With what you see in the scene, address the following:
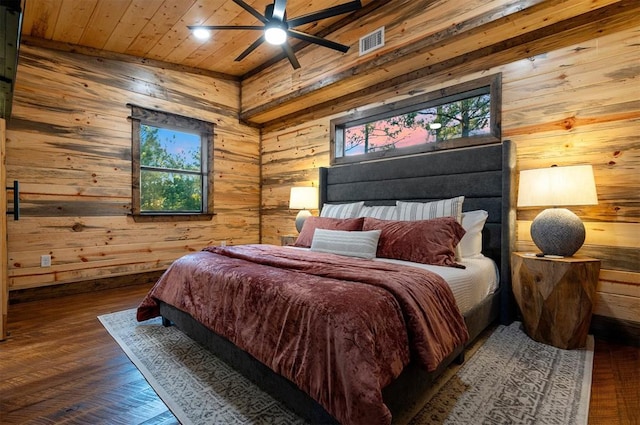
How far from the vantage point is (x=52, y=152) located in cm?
338

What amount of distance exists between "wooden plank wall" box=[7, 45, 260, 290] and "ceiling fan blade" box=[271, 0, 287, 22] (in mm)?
2589

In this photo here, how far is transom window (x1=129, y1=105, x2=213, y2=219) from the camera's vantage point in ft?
13.2

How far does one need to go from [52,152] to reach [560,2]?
4823mm

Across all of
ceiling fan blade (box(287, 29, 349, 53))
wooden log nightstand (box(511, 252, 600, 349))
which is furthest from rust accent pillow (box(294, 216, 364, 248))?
ceiling fan blade (box(287, 29, 349, 53))

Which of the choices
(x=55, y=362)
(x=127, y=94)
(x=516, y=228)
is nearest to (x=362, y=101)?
(x=516, y=228)

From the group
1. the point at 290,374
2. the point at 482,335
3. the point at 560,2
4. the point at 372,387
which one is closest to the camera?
the point at 372,387

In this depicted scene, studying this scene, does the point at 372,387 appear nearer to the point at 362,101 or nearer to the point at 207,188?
the point at 362,101

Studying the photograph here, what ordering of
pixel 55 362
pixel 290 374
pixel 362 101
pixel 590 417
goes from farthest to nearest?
pixel 362 101 < pixel 55 362 < pixel 590 417 < pixel 290 374

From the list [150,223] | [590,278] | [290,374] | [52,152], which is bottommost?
[290,374]

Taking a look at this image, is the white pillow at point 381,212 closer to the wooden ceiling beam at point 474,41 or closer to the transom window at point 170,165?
the wooden ceiling beam at point 474,41

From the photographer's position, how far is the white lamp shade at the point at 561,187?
2.10 metres

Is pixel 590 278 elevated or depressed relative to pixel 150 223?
depressed

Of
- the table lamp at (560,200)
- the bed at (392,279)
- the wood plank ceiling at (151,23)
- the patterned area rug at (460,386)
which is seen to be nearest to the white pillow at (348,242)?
the bed at (392,279)

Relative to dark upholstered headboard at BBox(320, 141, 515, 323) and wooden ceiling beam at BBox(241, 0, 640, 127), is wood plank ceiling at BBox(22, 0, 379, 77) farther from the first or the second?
dark upholstered headboard at BBox(320, 141, 515, 323)
